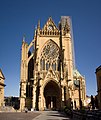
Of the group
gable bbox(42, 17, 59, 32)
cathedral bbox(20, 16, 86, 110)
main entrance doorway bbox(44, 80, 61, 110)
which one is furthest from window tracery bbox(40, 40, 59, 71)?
main entrance doorway bbox(44, 80, 61, 110)

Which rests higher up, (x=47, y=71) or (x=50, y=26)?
(x=50, y=26)

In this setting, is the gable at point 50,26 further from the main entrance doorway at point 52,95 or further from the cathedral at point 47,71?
the main entrance doorway at point 52,95

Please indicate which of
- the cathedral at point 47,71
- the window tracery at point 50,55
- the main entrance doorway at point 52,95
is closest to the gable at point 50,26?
the cathedral at point 47,71

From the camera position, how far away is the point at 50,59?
191 feet

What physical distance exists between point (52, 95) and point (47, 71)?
7.27 metres

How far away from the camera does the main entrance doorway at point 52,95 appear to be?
5456 centimetres

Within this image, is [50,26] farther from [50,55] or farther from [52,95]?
[52,95]

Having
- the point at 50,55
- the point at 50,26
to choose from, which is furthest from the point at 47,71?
the point at 50,26

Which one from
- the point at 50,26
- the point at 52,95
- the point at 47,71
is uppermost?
the point at 50,26

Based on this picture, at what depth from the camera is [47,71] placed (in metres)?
54.6

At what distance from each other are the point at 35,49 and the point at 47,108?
1827 centimetres

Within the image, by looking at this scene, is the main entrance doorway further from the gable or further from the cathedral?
the gable

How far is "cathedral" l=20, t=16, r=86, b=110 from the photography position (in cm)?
5228

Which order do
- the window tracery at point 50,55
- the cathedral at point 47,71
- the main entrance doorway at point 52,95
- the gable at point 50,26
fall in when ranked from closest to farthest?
the cathedral at point 47,71, the main entrance doorway at point 52,95, the window tracery at point 50,55, the gable at point 50,26
